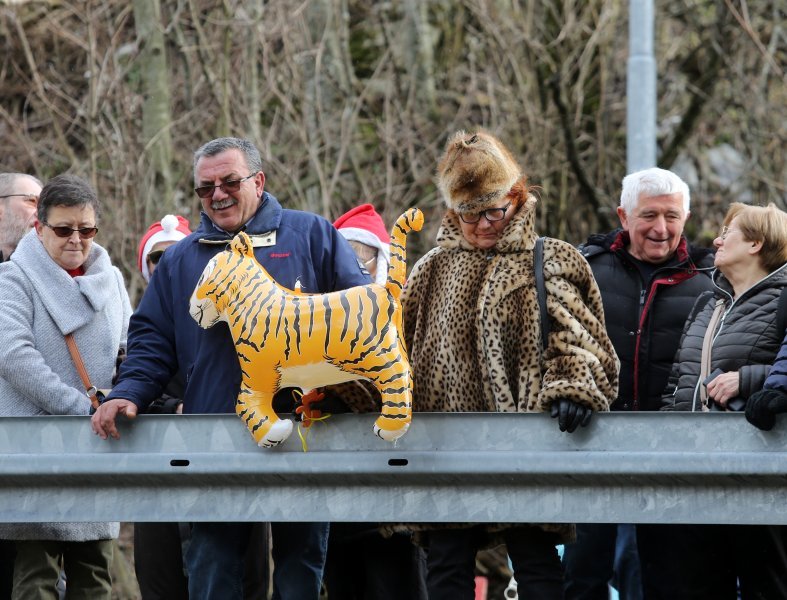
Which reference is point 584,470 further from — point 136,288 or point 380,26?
point 380,26

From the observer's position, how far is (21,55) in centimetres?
1240

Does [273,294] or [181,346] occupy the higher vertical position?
[273,294]

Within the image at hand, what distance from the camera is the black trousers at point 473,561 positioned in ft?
14.8

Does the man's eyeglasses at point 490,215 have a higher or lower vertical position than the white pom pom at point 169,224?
higher

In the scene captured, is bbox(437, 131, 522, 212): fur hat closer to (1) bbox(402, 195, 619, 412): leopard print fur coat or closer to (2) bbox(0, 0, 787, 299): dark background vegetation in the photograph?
(1) bbox(402, 195, 619, 412): leopard print fur coat

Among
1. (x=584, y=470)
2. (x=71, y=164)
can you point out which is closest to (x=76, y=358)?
(x=584, y=470)

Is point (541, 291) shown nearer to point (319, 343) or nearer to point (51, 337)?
point (319, 343)

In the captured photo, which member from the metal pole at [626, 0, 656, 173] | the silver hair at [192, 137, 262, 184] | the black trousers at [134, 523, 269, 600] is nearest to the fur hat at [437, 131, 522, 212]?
the silver hair at [192, 137, 262, 184]

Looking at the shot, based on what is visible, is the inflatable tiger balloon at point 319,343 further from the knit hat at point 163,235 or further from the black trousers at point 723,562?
the knit hat at point 163,235

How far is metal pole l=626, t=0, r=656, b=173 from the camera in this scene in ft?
29.3

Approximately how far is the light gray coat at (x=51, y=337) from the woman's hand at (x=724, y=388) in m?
2.42

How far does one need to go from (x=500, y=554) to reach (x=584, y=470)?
242 inches

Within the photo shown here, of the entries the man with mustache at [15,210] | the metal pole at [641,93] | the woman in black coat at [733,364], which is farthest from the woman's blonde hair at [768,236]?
the metal pole at [641,93]

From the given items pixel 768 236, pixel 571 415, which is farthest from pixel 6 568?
pixel 768 236
